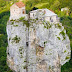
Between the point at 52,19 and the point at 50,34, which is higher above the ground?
the point at 52,19

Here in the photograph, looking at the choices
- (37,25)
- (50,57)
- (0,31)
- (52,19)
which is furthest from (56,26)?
(0,31)

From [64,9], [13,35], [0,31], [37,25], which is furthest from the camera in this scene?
[0,31]

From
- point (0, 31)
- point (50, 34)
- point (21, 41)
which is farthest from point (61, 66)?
point (0, 31)

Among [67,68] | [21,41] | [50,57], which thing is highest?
[21,41]

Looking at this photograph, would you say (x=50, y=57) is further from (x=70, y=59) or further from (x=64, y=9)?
(x=64, y=9)

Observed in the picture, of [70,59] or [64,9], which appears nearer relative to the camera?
[70,59]

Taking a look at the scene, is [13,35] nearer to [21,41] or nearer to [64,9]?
[21,41]

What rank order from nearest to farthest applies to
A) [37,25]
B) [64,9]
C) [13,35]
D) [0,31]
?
[37,25] → [13,35] → [64,9] → [0,31]
